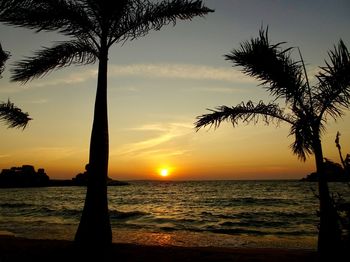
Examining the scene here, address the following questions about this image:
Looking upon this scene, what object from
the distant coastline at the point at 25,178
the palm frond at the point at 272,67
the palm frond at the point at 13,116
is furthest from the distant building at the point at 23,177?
the palm frond at the point at 272,67

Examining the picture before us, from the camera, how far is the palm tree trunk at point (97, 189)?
827 cm

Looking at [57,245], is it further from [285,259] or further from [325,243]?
[325,243]

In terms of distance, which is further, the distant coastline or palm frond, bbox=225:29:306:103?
the distant coastline

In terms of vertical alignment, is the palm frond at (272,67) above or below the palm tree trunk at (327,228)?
above

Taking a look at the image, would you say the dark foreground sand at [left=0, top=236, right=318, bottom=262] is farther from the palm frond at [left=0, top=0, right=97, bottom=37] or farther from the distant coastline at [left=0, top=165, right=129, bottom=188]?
the distant coastline at [left=0, top=165, right=129, bottom=188]

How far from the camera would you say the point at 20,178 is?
4122 inches

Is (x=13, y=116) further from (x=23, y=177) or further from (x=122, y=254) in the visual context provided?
(x=23, y=177)

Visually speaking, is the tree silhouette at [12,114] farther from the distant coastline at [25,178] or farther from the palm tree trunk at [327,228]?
the distant coastline at [25,178]

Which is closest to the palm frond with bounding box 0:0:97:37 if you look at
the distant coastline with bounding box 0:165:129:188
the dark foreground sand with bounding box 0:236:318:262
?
the dark foreground sand with bounding box 0:236:318:262

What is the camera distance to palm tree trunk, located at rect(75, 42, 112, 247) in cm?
827

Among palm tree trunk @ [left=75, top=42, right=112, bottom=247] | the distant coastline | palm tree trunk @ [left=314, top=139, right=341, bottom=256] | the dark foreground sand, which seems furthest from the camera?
the distant coastline

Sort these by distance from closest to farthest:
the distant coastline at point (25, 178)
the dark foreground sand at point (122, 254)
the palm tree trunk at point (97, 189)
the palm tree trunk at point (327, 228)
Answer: the palm tree trunk at point (327, 228) < the dark foreground sand at point (122, 254) < the palm tree trunk at point (97, 189) < the distant coastline at point (25, 178)

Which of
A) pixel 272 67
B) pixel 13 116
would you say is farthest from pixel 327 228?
pixel 13 116

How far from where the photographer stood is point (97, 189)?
846 centimetres
